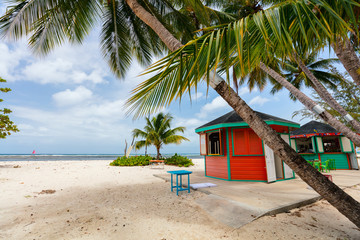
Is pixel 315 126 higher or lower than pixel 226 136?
higher

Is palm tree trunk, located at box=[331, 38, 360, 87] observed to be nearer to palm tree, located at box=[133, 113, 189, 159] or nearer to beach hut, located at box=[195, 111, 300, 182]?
beach hut, located at box=[195, 111, 300, 182]

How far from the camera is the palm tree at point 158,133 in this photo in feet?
52.8

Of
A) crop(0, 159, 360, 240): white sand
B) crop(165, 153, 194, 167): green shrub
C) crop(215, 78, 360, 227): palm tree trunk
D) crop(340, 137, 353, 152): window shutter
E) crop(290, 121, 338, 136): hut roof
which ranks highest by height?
crop(290, 121, 338, 136): hut roof

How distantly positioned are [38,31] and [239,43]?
6.85 m

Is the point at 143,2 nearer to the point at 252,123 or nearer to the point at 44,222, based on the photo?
the point at 252,123

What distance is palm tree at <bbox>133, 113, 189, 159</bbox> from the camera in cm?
1609

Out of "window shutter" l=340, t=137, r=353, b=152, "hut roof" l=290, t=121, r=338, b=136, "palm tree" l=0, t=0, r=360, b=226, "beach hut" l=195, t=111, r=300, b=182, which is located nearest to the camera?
"palm tree" l=0, t=0, r=360, b=226

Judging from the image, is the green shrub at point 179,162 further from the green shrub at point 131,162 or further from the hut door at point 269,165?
the hut door at point 269,165

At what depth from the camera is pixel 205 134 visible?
841cm

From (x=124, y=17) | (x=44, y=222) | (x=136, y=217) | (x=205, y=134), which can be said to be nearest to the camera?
(x=44, y=222)

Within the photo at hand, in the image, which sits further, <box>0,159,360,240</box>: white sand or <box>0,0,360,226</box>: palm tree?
<box>0,159,360,240</box>: white sand

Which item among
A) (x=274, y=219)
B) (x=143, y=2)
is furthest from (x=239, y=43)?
(x=143, y=2)

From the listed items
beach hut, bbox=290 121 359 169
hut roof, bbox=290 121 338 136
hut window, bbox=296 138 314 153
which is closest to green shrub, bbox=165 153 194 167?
beach hut, bbox=290 121 359 169

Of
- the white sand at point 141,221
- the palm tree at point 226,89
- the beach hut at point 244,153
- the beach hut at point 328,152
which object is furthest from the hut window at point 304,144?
the palm tree at point 226,89
